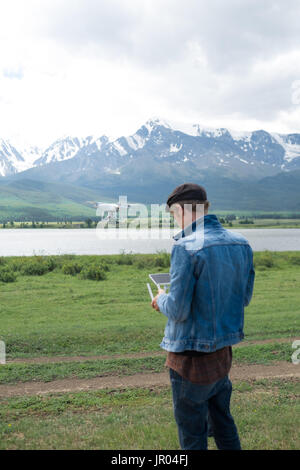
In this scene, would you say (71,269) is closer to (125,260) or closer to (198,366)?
(125,260)

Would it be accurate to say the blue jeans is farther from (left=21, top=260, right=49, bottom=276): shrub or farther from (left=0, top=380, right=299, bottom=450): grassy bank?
(left=21, top=260, right=49, bottom=276): shrub

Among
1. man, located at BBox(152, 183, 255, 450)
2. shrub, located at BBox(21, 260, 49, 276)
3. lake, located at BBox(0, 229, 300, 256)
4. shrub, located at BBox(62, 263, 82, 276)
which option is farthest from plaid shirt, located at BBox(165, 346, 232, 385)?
lake, located at BBox(0, 229, 300, 256)

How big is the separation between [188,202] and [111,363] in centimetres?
634

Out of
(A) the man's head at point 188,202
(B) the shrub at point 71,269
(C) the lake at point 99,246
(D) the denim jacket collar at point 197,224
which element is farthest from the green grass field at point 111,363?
(C) the lake at point 99,246

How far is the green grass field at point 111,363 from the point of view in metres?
4.72

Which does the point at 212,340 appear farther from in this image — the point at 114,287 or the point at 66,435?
the point at 114,287

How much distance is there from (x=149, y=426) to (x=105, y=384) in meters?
2.58

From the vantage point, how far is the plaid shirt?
303 cm

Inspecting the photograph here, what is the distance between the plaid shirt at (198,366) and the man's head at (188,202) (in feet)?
3.30

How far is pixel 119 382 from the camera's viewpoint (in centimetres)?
743

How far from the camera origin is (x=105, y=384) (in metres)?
7.32

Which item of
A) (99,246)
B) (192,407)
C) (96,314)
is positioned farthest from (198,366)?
(99,246)

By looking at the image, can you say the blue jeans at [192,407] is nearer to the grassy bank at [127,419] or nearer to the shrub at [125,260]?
the grassy bank at [127,419]

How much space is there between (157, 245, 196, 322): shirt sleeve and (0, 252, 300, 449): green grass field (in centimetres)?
223
